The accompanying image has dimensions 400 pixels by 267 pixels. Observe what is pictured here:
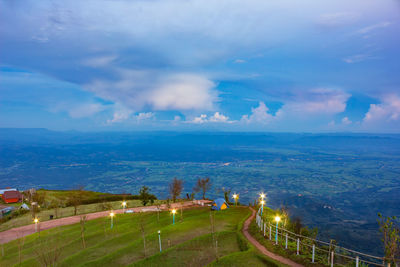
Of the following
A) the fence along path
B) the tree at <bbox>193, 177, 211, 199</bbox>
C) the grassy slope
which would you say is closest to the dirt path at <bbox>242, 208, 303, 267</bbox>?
the fence along path

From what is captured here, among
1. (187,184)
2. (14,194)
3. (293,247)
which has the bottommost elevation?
(187,184)

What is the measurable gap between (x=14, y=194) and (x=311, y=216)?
86917 mm

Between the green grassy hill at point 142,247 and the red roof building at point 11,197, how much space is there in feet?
116

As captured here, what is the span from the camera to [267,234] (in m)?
24.6

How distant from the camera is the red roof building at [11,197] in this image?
2340 inches

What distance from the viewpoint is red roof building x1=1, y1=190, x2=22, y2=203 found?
195 feet

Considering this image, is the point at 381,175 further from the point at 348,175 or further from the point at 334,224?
the point at 334,224

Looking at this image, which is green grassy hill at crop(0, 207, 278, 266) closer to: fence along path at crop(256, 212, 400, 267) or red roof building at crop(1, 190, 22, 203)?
fence along path at crop(256, 212, 400, 267)

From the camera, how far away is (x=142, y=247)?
23938 mm

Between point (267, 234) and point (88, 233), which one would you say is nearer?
point (267, 234)

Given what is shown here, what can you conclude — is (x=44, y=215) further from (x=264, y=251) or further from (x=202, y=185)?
(x=264, y=251)

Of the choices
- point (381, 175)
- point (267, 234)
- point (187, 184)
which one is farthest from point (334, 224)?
point (381, 175)

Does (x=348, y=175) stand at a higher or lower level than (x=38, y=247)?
lower

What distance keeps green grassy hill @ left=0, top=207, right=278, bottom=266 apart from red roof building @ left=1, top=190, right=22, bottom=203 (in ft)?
116
